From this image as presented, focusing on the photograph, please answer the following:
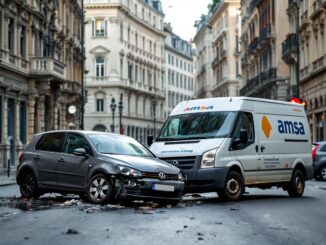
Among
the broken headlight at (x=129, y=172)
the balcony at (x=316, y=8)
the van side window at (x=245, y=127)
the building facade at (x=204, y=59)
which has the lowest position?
the broken headlight at (x=129, y=172)

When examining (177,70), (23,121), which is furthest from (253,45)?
(177,70)

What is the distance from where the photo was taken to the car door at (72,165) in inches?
616

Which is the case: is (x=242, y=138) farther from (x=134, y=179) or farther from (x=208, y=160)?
(x=134, y=179)

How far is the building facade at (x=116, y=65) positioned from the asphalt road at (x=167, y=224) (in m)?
69.6

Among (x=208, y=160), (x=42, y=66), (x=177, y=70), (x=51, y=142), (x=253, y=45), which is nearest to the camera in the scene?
(x=208, y=160)

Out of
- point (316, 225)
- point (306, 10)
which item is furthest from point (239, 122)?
point (306, 10)

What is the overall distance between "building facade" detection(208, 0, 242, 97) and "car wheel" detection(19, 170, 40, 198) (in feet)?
238

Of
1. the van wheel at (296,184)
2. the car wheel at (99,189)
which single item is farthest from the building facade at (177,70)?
the car wheel at (99,189)

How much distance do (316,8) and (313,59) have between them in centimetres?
338

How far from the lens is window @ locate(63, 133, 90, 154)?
16.2 metres

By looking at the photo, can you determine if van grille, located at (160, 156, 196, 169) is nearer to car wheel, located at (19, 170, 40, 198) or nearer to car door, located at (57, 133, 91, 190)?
car door, located at (57, 133, 91, 190)

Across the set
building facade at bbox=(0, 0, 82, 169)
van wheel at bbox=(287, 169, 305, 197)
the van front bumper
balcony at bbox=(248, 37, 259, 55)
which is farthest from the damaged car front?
balcony at bbox=(248, 37, 259, 55)

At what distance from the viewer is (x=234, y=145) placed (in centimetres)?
1700

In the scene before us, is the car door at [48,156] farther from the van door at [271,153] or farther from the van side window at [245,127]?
the van door at [271,153]
